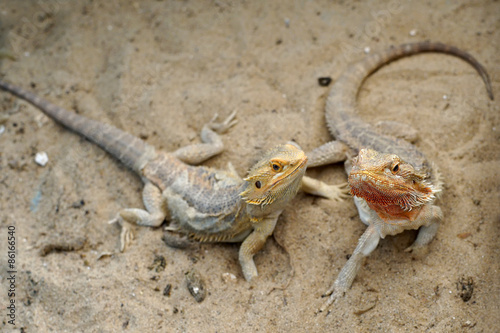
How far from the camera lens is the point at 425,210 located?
2.75 m

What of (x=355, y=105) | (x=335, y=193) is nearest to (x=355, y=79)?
(x=355, y=105)

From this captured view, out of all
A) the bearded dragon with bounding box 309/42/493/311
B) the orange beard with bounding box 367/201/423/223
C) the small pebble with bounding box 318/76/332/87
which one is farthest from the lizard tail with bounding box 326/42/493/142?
the orange beard with bounding box 367/201/423/223

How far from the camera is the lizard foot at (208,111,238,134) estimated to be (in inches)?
153

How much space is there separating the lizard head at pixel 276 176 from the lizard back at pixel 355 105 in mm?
761

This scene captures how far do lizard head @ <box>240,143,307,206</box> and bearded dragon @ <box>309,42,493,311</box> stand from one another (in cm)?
36

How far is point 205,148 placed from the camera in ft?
12.3

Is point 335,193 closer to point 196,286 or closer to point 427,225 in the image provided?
point 427,225

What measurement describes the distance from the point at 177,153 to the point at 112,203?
2.33 ft

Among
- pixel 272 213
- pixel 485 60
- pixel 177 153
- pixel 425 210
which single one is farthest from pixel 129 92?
pixel 485 60

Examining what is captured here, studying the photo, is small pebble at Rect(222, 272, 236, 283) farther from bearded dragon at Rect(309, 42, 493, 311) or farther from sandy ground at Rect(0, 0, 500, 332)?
bearded dragon at Rect(309, 42, 493, 311)

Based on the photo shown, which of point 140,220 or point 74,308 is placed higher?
point 140,220

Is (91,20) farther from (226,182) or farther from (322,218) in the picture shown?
(322,218)

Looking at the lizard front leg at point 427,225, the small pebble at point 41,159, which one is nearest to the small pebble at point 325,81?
the lizard front leg at point 427,225

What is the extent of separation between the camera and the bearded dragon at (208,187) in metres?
2.88
